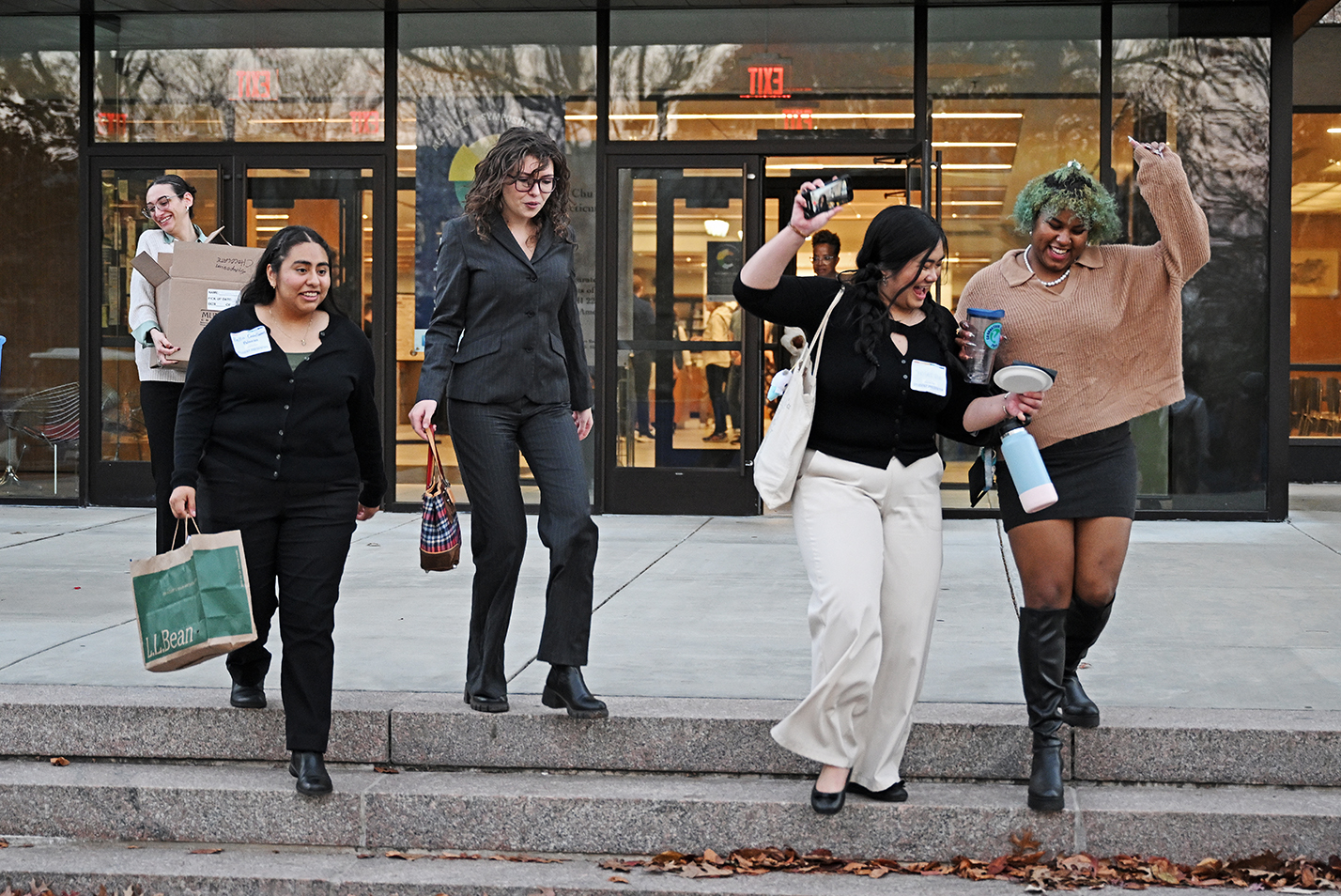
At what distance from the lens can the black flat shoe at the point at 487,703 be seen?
4.66 meters

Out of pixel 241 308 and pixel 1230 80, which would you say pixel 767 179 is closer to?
pixel 1230 80

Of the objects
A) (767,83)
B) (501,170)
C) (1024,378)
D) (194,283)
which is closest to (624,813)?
(1024,378)

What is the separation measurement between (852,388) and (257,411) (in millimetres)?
1785

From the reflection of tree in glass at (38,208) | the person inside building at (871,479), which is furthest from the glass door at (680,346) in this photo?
the person inside building at (871,479)

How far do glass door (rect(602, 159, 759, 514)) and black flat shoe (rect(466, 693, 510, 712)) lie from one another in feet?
18.5

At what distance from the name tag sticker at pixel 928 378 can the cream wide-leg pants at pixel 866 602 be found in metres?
0.22

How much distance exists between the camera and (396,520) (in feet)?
33.4

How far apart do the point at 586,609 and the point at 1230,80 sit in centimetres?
741

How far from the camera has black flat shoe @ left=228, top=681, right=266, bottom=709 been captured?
15.5 ft

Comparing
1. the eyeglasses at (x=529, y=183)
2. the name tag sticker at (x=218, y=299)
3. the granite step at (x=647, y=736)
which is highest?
the eyeglasses at (x=529, y=183)

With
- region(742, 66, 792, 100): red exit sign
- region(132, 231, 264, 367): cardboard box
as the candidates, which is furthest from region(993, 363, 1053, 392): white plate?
region(742, 66, 792, 100): red exit sign

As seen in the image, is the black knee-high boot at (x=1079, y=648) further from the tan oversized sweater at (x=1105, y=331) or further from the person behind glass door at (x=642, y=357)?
the person behind glass door at (x=642, y=357)

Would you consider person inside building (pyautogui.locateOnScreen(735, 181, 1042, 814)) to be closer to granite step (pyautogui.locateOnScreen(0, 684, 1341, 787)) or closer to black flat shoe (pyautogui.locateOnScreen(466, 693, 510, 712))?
granite step (pyautogui.locateOnScreen(0, 684, 1341, 787))

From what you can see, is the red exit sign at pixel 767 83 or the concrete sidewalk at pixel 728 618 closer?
the concrete sidewalk at pixel 728 618
